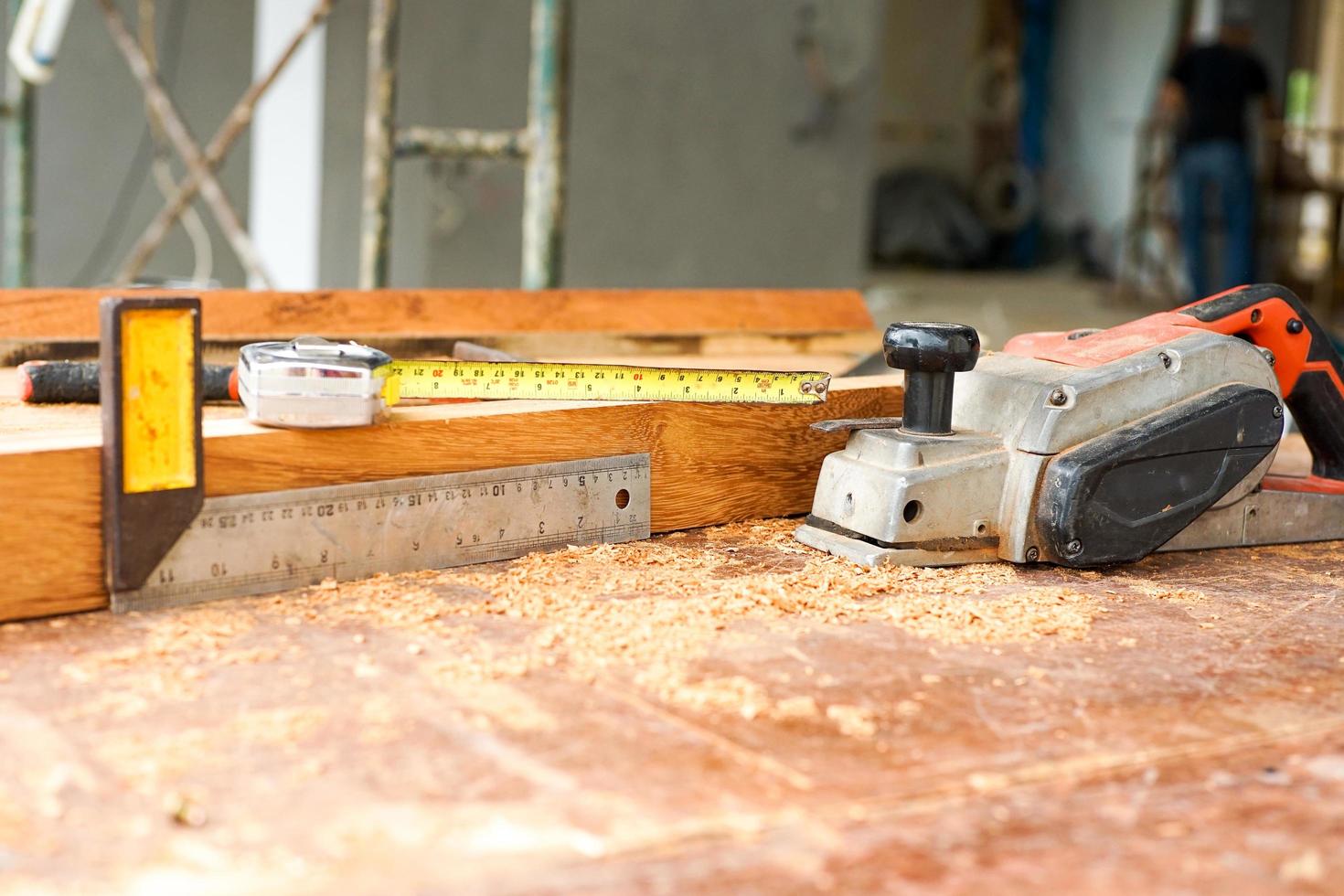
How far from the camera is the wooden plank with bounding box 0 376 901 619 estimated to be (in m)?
1.26

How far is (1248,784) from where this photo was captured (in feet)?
3.34

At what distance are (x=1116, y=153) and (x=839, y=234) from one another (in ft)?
24.3

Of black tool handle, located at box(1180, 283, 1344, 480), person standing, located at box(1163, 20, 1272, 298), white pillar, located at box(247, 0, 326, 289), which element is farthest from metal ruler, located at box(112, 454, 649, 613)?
person standing, located at box(1163, 20, 1272, 298)

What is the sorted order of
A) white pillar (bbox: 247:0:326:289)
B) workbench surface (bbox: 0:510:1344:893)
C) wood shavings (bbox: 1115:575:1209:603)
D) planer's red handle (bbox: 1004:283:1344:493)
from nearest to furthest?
workbench surface (bbox: 0:510:1344:893), wood shavings (bbox: 1115:575:1209:603), planer's red handle (bbox: 1004:283:1344:493), white pillar (bbox: 247:0:326:289)

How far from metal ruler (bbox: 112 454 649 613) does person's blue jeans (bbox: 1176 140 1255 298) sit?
23.7 ft

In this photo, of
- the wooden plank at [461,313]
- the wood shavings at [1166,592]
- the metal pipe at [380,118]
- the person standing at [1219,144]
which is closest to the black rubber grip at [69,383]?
the wooden plank at [461,313]

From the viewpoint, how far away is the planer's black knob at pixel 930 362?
1553mm

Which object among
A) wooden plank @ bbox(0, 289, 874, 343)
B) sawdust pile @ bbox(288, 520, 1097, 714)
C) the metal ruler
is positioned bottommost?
sawdust pile @ bbox(288, 520, 1097, 714)

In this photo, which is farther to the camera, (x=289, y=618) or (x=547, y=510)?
(x=547, y=510)

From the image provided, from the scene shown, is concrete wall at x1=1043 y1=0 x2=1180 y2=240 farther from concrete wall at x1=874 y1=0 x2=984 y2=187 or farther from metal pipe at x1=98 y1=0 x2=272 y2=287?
metal pipe at x1=98 y1=0 x2=272 y2=287

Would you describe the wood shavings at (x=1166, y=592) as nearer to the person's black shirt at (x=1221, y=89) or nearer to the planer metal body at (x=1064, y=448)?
the planer metal body at (x=1064, y=448)

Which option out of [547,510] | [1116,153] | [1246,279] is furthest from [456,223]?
[1116,153]

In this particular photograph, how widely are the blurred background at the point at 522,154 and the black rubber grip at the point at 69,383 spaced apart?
144cm

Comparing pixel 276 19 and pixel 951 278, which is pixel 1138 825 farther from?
pixel 951 278
